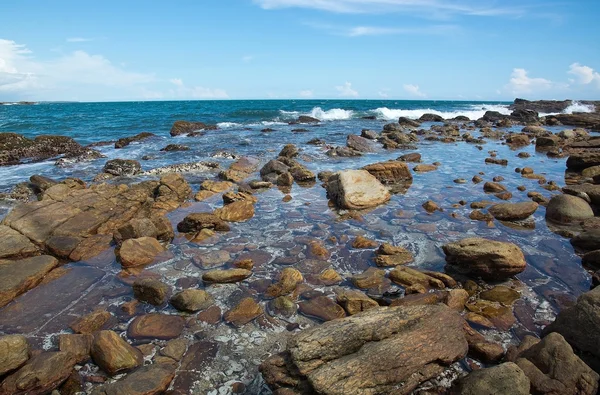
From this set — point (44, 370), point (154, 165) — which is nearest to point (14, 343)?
point (44, 370)

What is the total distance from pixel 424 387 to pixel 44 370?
4.33m

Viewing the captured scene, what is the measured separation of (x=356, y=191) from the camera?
11086mm

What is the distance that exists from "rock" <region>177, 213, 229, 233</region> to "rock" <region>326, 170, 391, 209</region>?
3.72 meters

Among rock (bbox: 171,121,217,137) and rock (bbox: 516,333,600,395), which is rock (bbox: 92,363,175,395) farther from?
rock (bbox: 171,121,217,137)

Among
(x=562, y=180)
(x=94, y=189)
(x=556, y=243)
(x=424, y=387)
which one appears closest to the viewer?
(x=424, y=387)

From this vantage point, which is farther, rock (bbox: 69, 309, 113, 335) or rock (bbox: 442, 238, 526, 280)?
rock (bbox: 442, 238, 526, 280)

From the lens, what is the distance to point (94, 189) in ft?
36.3


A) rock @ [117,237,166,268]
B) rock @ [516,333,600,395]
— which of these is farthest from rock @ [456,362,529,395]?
rock @ [117,237,166,268]

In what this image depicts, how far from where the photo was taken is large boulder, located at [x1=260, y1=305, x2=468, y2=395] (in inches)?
146

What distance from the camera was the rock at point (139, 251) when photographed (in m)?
7.27

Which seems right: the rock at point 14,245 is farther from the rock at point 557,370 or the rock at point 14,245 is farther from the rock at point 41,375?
the rock at point 557,370

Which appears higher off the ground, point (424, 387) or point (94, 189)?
point (94, 189)

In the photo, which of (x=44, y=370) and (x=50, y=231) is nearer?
(x=44, y=370)

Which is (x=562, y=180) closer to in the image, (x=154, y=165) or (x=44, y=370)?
(x=44, y=370)
